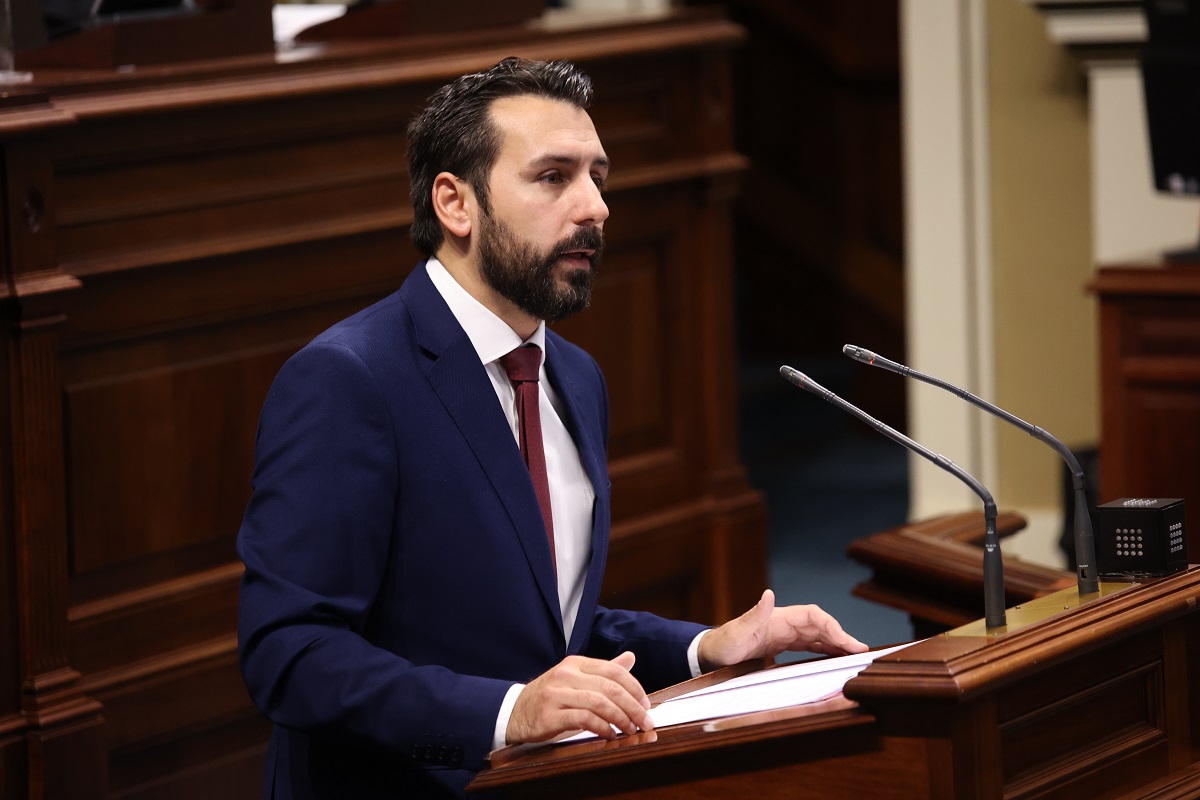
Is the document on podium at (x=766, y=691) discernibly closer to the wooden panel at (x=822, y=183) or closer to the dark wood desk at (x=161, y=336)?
the dark wood desk at (x=161, y=336)

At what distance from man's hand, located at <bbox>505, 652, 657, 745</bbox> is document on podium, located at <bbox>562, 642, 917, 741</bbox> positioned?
1.6 inches

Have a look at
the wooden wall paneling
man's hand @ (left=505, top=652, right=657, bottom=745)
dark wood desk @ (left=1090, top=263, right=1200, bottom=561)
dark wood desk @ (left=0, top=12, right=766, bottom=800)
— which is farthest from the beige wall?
man's hand @ (left=505, top=652, right=657, bottom=745)

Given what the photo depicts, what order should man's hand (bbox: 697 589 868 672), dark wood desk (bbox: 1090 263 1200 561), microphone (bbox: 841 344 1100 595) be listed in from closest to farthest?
microphone (bbox: 841 344 1100 595) < man's hand (bbox: 697 589 868 672) < dark wood desk (bbox: 1090 263 1200 561)

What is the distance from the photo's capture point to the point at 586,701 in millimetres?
1732

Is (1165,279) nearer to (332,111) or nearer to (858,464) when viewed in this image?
(332,111)

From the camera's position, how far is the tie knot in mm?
2193

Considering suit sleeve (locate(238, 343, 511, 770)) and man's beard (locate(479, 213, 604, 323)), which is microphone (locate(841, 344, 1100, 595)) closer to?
man's beard (locate(479, 213, 604, 323))

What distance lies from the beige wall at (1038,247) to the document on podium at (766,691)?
12.5ft

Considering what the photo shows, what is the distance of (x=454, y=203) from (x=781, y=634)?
67 centimetres

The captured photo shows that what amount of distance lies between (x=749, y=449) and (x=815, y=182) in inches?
57.1

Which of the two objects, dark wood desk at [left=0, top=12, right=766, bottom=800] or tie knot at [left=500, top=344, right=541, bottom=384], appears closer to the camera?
tie knot at [left=500, top=344, right=541, bottom=384]

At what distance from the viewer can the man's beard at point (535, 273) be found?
6.96 feet

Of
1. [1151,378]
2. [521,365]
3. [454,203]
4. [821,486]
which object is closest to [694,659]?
[521,365]

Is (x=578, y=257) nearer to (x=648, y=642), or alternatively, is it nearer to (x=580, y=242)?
(x=580, y=242)
